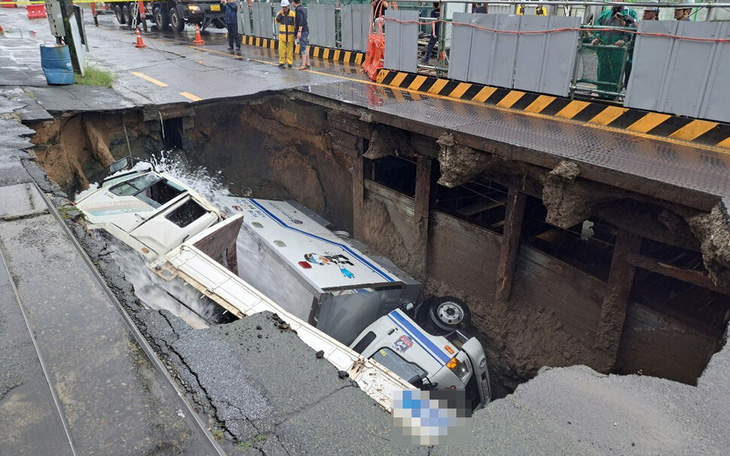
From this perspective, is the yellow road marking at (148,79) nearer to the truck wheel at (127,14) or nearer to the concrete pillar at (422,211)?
the concrete pillar at (422,211)

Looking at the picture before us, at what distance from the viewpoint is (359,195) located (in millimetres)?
10086

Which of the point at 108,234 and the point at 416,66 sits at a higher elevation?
the point at 416,66

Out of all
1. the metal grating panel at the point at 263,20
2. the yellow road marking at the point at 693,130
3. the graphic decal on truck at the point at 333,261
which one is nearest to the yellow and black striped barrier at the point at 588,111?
the yellow road marking at the point at 693,130

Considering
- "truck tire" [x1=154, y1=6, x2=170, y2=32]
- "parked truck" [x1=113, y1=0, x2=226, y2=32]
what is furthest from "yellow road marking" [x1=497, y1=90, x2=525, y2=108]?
"truck tire" [x1=154, y1=6, x2=170, y2=32]

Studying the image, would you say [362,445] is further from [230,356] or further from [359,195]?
[359,195]

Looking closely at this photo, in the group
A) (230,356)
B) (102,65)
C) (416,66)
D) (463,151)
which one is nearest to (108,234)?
(230,356)

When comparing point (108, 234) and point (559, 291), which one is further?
point (559, 291)

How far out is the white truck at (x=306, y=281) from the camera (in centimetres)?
590

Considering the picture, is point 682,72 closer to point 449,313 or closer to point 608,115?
point 608,115

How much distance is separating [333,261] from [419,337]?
2328 millimetres

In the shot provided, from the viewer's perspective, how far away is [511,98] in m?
8.44

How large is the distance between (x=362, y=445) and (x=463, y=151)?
497 centimetres

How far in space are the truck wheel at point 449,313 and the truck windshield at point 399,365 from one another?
138 centimetres

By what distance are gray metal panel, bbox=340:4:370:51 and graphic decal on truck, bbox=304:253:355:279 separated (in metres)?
7.25
